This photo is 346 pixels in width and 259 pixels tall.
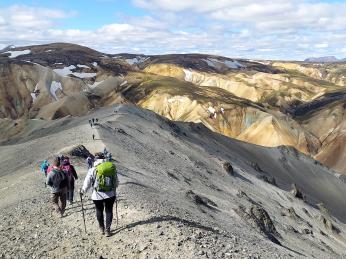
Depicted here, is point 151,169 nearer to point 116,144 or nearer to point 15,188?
point 116,144

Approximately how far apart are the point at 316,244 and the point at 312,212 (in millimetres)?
16524

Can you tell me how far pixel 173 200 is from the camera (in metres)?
22.4

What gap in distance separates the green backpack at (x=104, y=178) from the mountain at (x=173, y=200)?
5.73ft

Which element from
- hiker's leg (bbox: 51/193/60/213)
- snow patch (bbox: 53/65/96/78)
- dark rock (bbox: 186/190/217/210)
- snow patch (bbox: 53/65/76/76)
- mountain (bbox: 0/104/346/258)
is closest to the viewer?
mountain (bbox: 0/104/346/258)

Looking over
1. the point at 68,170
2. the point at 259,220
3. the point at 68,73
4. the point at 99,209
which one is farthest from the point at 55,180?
the point at 68,73

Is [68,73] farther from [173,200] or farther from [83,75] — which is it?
[173,200]

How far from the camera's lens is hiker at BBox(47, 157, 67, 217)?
57.4ft

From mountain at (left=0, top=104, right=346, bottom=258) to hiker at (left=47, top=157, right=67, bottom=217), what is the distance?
1.59 feet

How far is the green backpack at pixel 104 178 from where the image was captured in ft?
46.8

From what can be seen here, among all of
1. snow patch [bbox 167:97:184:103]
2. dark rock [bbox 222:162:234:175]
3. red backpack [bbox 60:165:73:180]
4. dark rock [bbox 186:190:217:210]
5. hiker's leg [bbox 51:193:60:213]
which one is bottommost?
snow patch [bbox 167:97:184:103]

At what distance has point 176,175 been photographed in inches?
1405

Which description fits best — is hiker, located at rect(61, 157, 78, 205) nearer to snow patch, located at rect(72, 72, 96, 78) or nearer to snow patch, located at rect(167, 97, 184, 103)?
snow patch, located at rect(167, 97, 184, 103)

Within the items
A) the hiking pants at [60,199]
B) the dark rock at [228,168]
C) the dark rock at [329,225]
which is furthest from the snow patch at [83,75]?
the hiking pants at [60,199]

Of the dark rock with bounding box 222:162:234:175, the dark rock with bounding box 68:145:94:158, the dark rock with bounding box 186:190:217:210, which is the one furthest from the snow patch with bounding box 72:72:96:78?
the dark rock with bounding box 186:190:217:210
